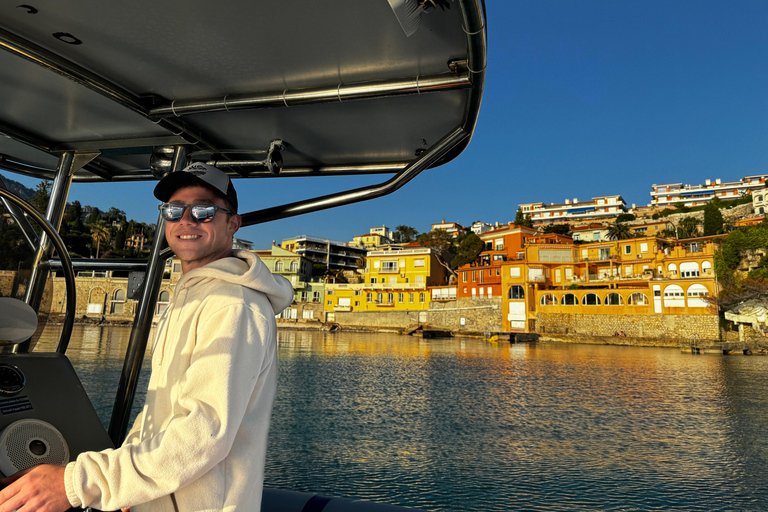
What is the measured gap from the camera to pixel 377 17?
1.39m

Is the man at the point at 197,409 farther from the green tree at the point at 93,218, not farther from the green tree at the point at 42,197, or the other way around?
the green tree at the point at 93,218

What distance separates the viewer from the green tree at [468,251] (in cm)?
5272

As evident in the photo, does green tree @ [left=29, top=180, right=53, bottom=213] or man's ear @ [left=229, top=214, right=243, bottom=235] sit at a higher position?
green tree @ [left=29, top=180, right=53, bottom=213]

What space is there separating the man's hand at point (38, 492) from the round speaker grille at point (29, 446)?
0.41 feet

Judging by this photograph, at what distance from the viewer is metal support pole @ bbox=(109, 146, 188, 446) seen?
194 cm

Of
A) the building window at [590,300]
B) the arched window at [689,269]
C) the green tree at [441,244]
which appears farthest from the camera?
the green tree at [441,244]

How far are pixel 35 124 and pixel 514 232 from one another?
50679 millimetres

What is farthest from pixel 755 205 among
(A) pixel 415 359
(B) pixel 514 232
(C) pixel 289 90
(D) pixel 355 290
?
(C) pixel 289 90

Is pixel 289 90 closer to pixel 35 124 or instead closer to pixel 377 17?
pixel 377 17

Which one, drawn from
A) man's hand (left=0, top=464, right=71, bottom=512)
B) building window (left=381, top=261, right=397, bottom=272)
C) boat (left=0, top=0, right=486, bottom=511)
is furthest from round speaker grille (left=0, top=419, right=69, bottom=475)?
building window (left=381, top=261, right=397, bottom=272)

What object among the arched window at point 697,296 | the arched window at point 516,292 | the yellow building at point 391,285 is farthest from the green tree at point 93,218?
the arched window at point 697,296

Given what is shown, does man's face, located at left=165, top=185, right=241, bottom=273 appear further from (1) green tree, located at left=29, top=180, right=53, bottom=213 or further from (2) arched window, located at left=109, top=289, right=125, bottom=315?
(2) arched window, located at left=109, top=289, right=125, bottom=315

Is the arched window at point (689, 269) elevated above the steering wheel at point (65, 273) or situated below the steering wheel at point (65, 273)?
above

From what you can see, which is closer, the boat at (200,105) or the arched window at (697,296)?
the boat at (200,105)
